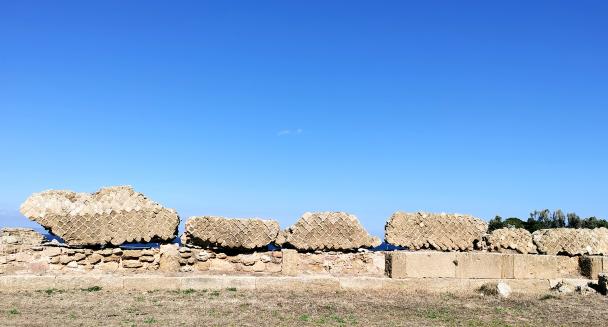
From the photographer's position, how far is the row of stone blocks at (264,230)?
30.3 ft

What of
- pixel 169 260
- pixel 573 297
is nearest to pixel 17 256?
pixel 169 260

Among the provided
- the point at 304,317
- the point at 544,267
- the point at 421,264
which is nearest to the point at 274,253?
the point at 421,264

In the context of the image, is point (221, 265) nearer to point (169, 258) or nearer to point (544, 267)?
point (169, 258)

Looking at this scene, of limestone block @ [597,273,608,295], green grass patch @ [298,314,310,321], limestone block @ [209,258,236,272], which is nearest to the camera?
green grass patch @ [298,314,310,321]

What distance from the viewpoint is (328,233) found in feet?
33.1

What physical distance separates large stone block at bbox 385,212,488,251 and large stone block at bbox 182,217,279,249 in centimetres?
253

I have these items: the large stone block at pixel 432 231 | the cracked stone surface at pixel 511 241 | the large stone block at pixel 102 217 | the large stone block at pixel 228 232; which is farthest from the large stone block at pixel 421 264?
the large stone block at pixel 102 217

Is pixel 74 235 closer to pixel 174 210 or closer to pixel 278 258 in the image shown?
pixel 174 210

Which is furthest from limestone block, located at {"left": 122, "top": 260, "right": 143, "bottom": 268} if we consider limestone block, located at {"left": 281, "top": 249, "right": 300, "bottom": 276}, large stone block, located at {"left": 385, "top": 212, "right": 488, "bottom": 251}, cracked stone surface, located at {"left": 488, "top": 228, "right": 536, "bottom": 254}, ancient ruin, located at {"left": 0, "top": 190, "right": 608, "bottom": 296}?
cracked stone surface, located at {"left": 488, "top": 228, "right": 536, "bottom": 254}

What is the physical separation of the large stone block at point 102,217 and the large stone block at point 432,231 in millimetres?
4290

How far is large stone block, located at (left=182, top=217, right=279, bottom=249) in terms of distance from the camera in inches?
377

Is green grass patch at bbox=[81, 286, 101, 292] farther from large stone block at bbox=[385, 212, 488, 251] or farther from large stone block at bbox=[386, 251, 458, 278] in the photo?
large stone block at bbox=[385, 212, 488, 251]

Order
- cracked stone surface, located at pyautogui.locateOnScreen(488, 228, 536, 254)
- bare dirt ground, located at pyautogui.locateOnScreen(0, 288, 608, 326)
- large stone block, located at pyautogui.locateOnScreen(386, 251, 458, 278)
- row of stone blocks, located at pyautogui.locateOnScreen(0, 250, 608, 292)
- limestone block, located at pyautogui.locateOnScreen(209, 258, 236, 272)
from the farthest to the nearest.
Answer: cracked stone surface, located at pyautogui.locateOnScreen(488, 228, 536, 254)
large stone block, located at pyautogui.locateOnScreen(386, 251, 458, 278)
limestone block, located at pyautogui.locateOnScreen(209, 258, 236, 272)
row of stone blocks, located at pyautogui.locateOnScreen(0, 250, 608, 292)
bare dirt ground, located at pyautogui.locateOnScreen(0, 288, 608, 326)

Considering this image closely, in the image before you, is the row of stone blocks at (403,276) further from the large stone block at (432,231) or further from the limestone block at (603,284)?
the large stone block at (432,231)
